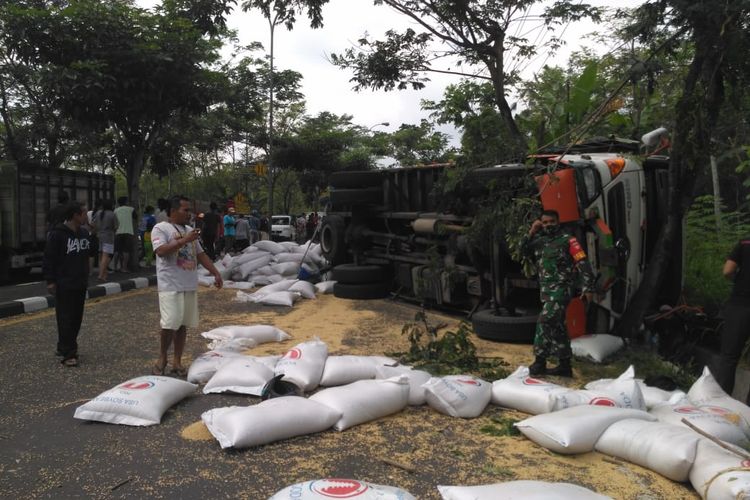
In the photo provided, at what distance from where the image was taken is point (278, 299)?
28.9ft

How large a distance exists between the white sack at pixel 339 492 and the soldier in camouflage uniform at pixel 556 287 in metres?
2.67

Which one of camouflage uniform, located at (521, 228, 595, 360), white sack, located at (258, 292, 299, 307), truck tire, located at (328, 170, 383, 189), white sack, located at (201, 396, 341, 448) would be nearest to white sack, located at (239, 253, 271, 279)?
white sack, located at (258, 292, 299, 307)

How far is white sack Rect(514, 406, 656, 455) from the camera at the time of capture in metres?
3.23

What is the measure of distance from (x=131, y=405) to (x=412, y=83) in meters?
8.74

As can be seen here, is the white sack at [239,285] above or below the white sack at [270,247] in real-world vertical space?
below

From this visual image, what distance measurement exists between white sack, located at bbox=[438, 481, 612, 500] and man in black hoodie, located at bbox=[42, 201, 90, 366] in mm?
3873

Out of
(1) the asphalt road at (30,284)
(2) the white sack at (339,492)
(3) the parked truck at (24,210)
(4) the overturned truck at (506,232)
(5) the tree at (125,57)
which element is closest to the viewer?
(2) the white sack at (339,492)

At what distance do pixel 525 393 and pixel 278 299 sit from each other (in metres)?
5.37

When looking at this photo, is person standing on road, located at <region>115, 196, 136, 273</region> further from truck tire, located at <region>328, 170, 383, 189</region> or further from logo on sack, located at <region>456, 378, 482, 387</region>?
logo on sack, located at <region>456, 378, 482, 387</region>

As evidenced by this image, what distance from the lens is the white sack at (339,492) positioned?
234 cm

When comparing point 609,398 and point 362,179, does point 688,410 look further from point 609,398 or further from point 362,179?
point 362,179

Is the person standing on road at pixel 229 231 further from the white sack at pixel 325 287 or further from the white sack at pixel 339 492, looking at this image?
the white sack at pixel 339 492

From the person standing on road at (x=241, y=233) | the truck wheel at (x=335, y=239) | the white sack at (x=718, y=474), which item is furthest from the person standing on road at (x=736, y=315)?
the person standing on road at (x=241, y=233)

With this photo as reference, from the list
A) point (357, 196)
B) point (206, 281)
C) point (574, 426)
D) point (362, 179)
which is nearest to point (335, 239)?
point (357, 196)
